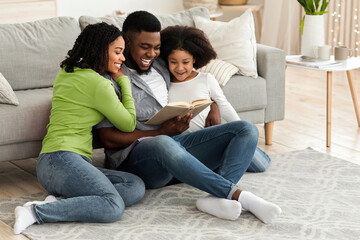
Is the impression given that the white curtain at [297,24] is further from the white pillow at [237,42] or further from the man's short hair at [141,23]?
the man's short hair at [141,23]

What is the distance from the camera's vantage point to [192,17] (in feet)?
12.7

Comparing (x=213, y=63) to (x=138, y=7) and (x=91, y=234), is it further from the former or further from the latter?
(x=138, y=7)

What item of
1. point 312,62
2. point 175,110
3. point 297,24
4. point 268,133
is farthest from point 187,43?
point 297,24

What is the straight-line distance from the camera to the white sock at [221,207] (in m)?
2.51

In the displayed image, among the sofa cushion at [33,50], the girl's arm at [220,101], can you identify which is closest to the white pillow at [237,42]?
the girl's arm at [220,101]

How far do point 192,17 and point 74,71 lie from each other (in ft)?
4.54

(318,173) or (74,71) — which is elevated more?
(74,71)

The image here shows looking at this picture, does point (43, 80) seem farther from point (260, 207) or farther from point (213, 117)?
point (260, 207)

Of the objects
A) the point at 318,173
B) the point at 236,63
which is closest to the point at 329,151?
the point at 318,173

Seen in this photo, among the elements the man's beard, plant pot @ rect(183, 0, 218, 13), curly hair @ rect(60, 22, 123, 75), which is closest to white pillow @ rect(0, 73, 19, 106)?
curly hair @ rect(60, 22, 123, 75)

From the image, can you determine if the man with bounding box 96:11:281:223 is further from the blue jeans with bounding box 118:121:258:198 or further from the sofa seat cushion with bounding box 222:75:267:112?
the sofa seat cushion with bounding box 222:75:267:112

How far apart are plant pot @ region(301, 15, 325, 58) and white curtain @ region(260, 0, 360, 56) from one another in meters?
1.81

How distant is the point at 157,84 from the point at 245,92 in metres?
0.74

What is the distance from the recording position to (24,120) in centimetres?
294
